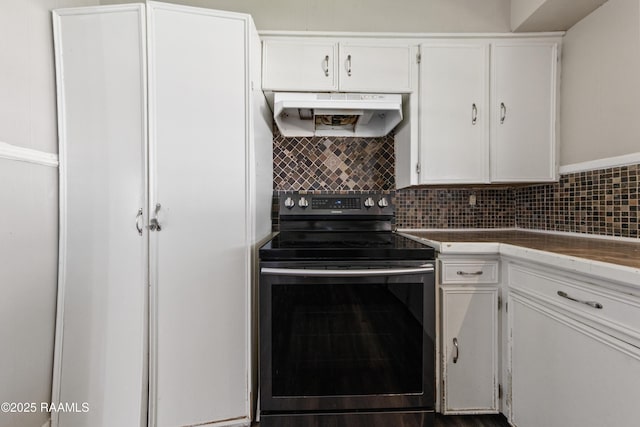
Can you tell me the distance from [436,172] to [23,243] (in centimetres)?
213

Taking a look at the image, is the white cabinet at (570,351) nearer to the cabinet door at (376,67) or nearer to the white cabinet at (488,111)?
the white cabinet at (488,111)

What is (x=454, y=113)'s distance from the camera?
1.66 metres

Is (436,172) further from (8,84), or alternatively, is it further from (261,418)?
(8,84)

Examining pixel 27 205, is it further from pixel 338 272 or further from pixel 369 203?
pixel 369 203

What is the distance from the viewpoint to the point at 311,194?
1866 mm

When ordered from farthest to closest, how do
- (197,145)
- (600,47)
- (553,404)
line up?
(600,47) < (197,145) < (553,404)

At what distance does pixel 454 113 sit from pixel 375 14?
0.83 meters

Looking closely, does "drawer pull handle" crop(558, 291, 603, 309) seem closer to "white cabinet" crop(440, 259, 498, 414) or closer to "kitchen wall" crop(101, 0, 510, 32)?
"white cabinet" crop(440, 259, 498, 414)

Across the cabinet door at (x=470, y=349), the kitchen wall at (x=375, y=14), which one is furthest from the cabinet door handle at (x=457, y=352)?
the kitchen wall at (x=375, y=14)

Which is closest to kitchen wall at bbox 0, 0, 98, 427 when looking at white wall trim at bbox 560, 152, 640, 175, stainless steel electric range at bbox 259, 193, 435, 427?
stainless steel electric range at bbox 259, 193, 435, 427

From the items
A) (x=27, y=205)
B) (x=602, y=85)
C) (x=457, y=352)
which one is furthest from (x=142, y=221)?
(x=602, y=85)

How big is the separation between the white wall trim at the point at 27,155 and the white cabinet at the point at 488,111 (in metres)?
1.96

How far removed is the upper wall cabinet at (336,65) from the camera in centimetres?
162

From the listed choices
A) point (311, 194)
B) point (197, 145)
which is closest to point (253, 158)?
point (197, 145)
